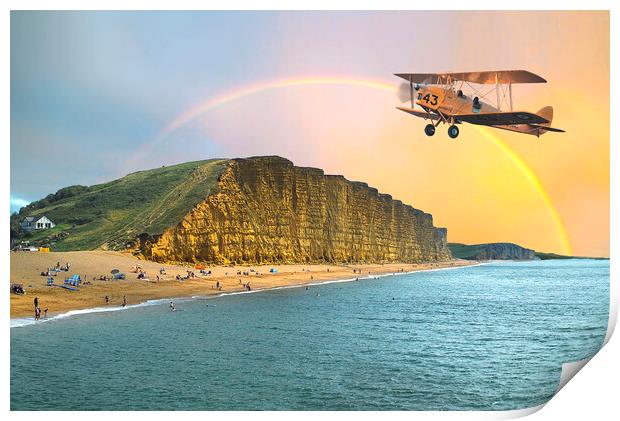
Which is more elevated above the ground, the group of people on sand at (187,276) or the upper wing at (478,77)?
the upper wing at (478,77)

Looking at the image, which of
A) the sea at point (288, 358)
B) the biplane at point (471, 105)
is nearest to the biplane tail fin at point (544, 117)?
the biplane at point (471, 105)

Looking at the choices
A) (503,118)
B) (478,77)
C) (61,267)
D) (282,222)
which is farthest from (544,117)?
(282,222)

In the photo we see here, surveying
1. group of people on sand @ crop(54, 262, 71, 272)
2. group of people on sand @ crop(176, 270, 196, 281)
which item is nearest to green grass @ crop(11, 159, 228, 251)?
group of people on sand @ crop(176, 270, 196, 281)

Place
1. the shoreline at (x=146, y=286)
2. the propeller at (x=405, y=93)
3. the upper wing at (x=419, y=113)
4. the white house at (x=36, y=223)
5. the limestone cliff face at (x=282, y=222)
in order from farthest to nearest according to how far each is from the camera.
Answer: the white house at (x=36, y=223) → the limestone cliff face at (x=282, y=222) → the shoreline at (x=146, y=286) → the propeller at (x=405, y=93) → the upper wing at (x=419, y=113)

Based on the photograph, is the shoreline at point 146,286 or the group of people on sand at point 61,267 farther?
the group of people on sand at point 61,267

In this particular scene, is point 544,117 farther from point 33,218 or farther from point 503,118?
point 33,218

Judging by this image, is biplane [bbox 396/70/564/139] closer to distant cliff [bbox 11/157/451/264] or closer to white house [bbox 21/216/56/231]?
distant cliff [bbox 11/157/451/264]

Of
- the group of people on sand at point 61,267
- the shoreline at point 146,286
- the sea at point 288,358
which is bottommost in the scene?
the sea at point 288,358

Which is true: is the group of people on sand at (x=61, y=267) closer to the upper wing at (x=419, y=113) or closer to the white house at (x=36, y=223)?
the white house at (x=36, y=223)
